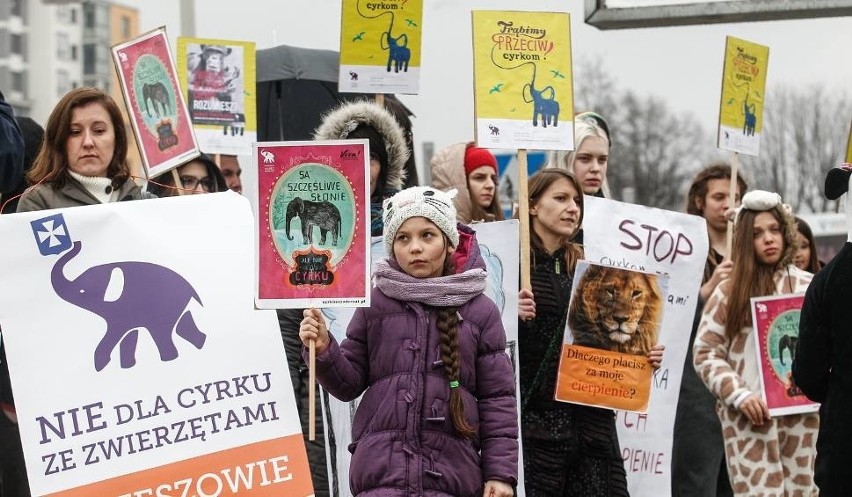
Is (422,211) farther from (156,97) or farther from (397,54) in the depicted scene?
(397,54)

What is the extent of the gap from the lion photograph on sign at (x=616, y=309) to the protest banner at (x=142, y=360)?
193 cm

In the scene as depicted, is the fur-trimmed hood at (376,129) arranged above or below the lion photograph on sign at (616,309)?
above

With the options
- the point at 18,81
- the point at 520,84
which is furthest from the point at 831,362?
the point at 18,81

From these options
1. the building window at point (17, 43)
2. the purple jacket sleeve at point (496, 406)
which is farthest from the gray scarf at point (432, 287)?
the building window at point (17, 43)

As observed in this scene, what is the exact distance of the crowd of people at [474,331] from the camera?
5.57 metres

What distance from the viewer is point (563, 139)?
743 centimetres

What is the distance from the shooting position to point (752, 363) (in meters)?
7.77

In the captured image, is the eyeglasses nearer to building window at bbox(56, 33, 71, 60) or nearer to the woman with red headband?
the woman with red headband

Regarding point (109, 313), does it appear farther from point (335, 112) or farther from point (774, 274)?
point (774, 274)

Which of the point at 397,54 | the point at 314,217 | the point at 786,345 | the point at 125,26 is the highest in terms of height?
the point at 125,26

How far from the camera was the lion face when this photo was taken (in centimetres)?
698

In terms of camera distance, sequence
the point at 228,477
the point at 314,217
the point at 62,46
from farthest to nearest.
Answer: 1. the point at 62,46
2. the point at 314,217
3. the point at 228,477

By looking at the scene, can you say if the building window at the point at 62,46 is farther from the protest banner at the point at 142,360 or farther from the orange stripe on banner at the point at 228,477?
the orange stripe on banner at the point at 228,477

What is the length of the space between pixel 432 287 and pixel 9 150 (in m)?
1.50
